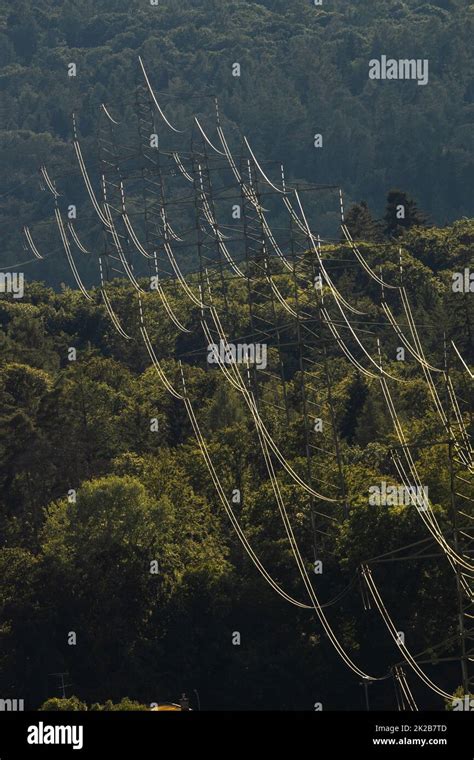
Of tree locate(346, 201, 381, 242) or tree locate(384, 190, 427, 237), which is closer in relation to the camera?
tree locate(346, 201, 381, 242)

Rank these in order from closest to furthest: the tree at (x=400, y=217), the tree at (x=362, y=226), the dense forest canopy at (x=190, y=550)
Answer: the dense forest canopy at (x=190, y=550) → the tree at (x=362, y=226) → the tree at (x=400, y=217)

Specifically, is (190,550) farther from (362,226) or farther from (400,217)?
(400,217)

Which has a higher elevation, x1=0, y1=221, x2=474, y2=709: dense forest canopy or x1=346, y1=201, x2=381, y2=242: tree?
x1=346, y1=201, x2=381, y2=242: tree

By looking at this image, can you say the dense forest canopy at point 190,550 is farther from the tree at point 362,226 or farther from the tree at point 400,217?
the tree at point 400,217

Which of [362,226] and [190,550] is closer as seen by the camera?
[190,550]

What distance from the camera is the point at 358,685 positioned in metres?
64.1

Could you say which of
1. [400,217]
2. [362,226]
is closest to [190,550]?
[362,226]

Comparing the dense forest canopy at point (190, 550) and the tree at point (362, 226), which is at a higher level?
the tree at point (362, 226)

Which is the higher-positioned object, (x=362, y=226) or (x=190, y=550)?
(x=362, y=226)

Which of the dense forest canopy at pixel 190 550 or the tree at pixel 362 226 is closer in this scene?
the dense forest canopy at pixel 190 550

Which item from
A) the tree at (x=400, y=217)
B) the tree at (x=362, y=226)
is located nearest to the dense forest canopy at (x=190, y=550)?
the tree at (x=362, y=226)

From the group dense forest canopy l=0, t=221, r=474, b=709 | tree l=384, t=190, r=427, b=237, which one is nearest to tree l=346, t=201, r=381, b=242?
tree l=384, t=190, r=427, b=237

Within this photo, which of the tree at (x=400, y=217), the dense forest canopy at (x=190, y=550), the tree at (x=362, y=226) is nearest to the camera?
the dense forest canopy at (x=190, y=550)

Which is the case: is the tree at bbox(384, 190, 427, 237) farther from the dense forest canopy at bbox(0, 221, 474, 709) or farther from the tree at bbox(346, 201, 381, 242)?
the dense forest canopy at bbox(0, 221, 474, 709)
